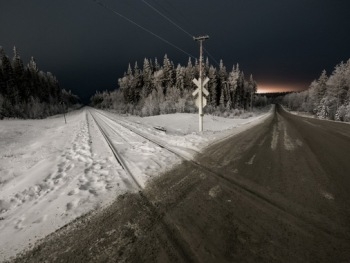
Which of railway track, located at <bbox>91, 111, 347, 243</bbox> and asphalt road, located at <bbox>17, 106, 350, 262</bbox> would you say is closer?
asphalt road, located at <bbox>17, 106, 350, 262</bbox>

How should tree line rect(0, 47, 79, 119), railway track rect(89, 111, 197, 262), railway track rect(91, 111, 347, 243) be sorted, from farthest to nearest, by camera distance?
1. tree line rect(0, 47, 79, 119)
2. railway track rect(91, 111, 347, 243)
3. railway track rect(89, 111, 197, 262)

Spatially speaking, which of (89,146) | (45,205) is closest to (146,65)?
(89,146)

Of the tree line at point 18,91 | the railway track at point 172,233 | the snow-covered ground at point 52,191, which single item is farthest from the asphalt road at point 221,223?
the tree line at point 18,91

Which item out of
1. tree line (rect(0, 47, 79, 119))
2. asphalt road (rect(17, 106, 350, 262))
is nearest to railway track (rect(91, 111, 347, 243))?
asphalt road (rect(17, 106, 350, 262))

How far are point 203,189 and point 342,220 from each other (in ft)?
8.24

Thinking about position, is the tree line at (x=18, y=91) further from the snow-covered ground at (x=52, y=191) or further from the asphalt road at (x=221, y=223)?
the asphalt road at (x=221, y=223)

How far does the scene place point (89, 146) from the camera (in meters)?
10.7

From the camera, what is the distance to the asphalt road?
286 centimetres

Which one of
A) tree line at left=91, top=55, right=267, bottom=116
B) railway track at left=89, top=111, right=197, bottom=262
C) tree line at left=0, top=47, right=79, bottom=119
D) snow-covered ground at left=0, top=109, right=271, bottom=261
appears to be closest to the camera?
railway track at left=89, top=111, right=197, bottom=262

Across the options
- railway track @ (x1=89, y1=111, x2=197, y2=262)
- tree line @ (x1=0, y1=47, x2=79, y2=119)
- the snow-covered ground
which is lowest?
the snow-covered ground

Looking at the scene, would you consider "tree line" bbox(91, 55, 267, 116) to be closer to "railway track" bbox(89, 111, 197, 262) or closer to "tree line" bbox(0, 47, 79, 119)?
"tree line" bbox(0, 47, 79, 119)

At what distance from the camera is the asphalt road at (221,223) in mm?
2855

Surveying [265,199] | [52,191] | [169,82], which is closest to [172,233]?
[265,199]

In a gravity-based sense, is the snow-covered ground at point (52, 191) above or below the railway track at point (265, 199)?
below
